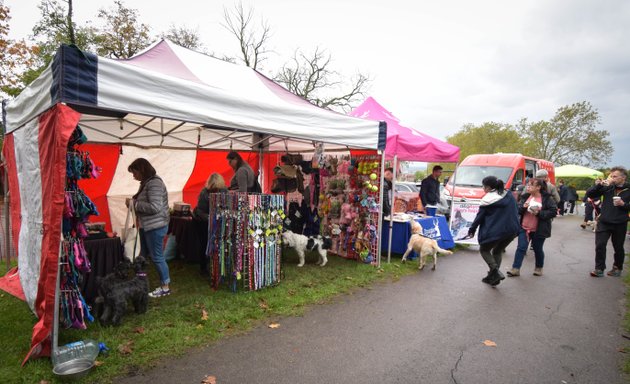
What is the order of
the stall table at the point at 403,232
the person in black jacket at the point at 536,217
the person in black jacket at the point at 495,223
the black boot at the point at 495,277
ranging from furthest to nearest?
the stall table at the point at 403,232
the person in black jacket at the point at 536,217
the black boot at the point at 495,277
the person in black jacket at the point at 495,223

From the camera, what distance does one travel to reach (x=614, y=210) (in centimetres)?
548

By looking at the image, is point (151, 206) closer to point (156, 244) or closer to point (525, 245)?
point (156, 244)

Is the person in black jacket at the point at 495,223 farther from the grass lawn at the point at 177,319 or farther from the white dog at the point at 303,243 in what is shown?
the white dog at the point at 303,243

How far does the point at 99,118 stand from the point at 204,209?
2.44 metres

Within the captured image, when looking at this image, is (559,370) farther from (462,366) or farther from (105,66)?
(105,66)

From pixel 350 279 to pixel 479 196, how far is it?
771cm

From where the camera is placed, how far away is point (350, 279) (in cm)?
538

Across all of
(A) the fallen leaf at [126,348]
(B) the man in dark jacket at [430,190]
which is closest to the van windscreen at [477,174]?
(B) the man in dark jacket at [430,190]

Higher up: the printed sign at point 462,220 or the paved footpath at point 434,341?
the printed sign at point 462,220

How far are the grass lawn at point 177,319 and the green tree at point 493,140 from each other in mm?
36207

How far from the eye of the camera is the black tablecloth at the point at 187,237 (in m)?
5.71

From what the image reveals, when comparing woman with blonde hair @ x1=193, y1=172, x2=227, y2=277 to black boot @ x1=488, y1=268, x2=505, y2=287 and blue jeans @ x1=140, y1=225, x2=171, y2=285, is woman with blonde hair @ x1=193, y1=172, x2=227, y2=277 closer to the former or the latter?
blue jeans @ x1=140, y1=225, x2=171, y2=285

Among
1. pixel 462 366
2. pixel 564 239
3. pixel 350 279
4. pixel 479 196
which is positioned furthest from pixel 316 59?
pixel 462 366

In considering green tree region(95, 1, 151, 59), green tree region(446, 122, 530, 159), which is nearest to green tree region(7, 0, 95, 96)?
green tree region(95, 1, 151, 59)
